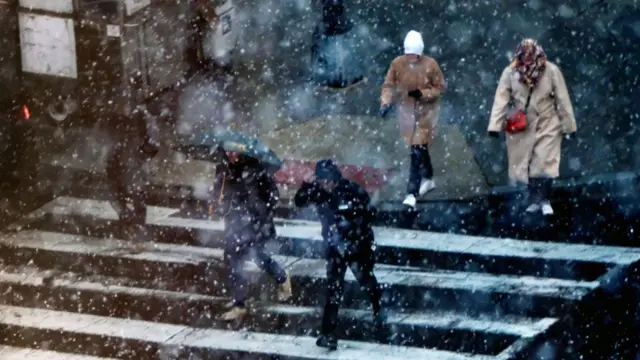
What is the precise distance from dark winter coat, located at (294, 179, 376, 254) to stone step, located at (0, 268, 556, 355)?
920 mm

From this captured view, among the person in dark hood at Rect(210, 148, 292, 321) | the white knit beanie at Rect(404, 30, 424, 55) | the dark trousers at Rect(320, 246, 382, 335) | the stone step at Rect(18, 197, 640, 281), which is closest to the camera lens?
the dark trousers at Rect(320, 246, 382, 335)

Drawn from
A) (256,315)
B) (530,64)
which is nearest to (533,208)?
(530,64)

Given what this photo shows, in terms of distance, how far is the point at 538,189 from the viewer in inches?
490

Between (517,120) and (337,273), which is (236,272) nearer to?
(337,273)

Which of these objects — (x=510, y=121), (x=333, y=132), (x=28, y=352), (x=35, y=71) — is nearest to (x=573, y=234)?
(x=510, y=121)

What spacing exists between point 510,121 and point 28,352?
5008 millimetres

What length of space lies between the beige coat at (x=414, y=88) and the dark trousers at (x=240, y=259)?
2.50 metres

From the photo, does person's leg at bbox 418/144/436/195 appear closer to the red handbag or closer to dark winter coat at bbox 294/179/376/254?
the red handbag

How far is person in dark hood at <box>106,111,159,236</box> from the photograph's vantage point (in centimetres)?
1275

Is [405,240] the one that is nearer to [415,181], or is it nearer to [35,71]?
[415,181]

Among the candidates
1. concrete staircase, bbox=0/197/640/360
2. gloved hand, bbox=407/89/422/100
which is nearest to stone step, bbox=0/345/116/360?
concrete staircase, bbox=0/197/640/360

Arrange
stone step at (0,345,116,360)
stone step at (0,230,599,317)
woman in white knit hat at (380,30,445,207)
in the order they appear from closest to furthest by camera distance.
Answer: stone step at (0,345,116,360) < stone step at (0,230,599,317) < woman in white knit hat at (380,30,445,207)

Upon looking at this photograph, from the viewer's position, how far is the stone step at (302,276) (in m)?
10.9

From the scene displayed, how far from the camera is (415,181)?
41.9 ft
